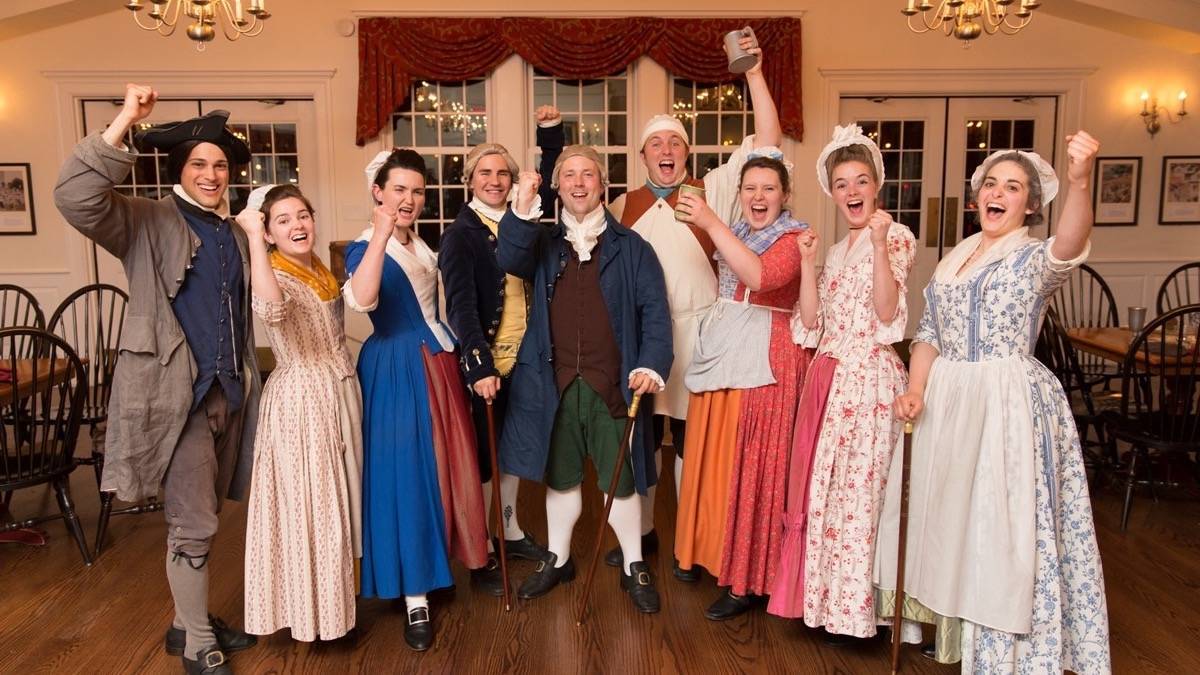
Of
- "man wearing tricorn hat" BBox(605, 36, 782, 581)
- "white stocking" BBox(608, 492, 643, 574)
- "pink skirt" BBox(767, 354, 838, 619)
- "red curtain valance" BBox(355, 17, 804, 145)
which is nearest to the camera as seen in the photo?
"pink skirt" BBox(767, 354, 838, 619)

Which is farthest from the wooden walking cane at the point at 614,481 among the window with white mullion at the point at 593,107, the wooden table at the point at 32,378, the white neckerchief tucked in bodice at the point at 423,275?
the window with white mullion at the point at 593,107

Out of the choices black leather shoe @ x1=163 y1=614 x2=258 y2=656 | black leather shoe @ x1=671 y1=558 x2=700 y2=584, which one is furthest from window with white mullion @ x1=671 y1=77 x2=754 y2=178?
black leather shoe @ x1=163 y1=614 x2=258 y2=656

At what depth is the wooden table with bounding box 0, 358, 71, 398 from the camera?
316 centimetres

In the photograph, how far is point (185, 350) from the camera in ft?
7.47

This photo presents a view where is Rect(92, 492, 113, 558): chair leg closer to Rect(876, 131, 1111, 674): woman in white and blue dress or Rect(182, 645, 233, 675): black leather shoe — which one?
Rect(182, 645, 233, 675): black leather shoe

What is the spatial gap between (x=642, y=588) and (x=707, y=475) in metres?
0.46

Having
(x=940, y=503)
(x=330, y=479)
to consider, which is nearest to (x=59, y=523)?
(x=330, y=479)

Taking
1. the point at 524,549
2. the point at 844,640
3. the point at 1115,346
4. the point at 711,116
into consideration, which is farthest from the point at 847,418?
the point at 711,116

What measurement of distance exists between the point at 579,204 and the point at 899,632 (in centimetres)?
156

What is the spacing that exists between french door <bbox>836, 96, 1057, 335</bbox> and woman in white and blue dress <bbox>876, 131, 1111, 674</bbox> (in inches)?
179

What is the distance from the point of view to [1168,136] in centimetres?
659

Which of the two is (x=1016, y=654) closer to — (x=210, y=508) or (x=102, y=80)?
(x=210, y=508)

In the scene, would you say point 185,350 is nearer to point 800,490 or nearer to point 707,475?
point 707,475

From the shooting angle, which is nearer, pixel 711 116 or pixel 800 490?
pixel 800 490
